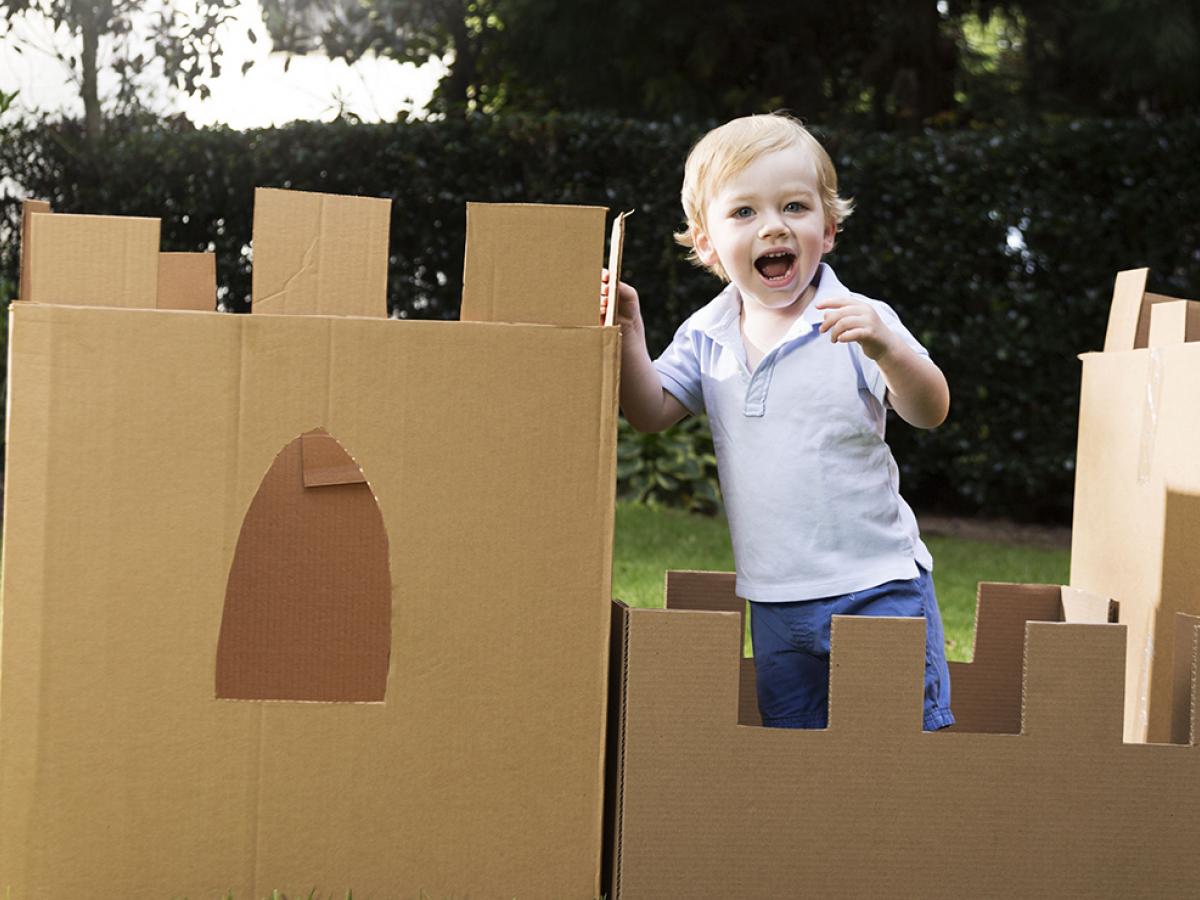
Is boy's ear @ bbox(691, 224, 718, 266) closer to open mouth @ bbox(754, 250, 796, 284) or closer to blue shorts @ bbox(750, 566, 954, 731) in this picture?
open mouth @ bbox(754, 250, 796, 284)

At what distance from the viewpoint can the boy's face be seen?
1.82m

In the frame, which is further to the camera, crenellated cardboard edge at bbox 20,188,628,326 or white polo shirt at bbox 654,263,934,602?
white polo shirt at bbox 654,263,934,602

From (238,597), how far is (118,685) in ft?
0.45

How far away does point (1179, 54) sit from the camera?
5.49m

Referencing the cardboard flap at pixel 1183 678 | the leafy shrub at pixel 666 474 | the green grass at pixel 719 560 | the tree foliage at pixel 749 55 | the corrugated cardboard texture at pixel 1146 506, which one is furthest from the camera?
the tree foliage at pixel 749 55

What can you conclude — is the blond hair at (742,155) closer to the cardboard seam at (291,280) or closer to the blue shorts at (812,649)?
the blue shorts at (812,649)

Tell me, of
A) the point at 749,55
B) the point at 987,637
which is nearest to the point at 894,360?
the point at 987,637

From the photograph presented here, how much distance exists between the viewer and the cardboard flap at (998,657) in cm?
194

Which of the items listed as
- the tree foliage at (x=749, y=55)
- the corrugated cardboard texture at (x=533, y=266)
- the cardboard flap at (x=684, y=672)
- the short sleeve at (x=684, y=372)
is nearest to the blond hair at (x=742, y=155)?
the short sleeve at (x=684, y=372)

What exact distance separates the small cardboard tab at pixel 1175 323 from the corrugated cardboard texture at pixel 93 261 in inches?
48.6

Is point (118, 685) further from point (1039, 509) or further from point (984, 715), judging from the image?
point (1039, 509)

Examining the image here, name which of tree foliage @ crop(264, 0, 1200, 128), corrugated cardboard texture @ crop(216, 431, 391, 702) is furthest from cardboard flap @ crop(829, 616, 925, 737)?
tree foliage @ crop(264, 0, 1200, 128)

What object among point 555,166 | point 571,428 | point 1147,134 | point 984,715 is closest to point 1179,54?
point 1147,134

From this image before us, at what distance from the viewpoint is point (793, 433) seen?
70.9 inches
